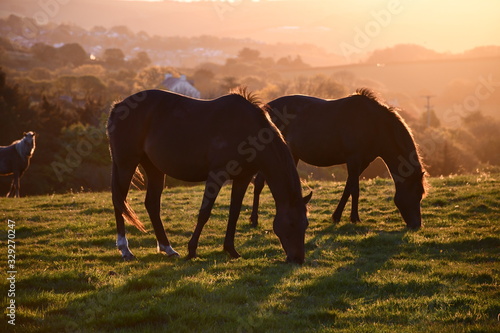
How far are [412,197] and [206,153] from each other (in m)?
5.22

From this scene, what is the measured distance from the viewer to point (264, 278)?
7273mm

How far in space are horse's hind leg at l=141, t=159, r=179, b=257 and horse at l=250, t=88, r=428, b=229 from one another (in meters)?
2.89

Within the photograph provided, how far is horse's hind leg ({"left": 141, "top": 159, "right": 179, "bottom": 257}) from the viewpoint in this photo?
892cm

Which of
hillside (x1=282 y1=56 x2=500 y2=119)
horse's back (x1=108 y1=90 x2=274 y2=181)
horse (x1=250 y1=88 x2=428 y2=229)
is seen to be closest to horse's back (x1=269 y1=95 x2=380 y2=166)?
horse (x1=250 y1=88 x2=428 y2=229)

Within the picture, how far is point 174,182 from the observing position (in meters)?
38.3

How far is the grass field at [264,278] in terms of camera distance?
5.59 metres

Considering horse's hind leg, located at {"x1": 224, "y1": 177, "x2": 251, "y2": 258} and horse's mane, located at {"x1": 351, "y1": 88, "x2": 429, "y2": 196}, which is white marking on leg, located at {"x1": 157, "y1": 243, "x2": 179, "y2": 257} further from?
horse's mane, located at {"x1": 351, "y1": 88, "x2": 429, "y2": 196}

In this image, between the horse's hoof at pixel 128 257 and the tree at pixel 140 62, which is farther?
the tree at pixel 140 62

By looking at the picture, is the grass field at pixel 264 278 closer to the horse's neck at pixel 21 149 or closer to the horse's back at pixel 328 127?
the horse's back at pixel 328 127

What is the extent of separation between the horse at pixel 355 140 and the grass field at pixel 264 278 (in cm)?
85

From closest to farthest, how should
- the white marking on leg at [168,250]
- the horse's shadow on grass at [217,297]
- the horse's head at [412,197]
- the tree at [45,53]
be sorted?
the horse's shadow on grass at [217,297] < the white marking on leg at [168,250] < the horse's head at [412,197] < the tree at [45,53]

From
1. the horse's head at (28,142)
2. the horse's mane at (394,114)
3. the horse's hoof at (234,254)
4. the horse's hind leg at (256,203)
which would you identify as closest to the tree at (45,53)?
the horse's head at (28,142)

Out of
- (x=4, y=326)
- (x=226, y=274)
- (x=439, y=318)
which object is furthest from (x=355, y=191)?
(x=4, y=326)

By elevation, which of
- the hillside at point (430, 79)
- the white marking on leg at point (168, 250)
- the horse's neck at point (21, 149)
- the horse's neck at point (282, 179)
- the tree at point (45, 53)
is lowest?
the white marking on leg at point (168, 250)
